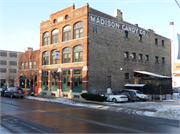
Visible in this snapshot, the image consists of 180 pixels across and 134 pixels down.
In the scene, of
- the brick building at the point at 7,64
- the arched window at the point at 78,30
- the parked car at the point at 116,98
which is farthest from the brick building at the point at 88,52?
the brick building at the point at 7,64

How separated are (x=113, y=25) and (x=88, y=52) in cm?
741

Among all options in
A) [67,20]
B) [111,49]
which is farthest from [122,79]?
[67,20]

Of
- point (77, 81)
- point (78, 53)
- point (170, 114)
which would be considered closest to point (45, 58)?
point (78, 53)

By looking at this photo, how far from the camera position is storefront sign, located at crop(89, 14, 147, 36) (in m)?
28.7

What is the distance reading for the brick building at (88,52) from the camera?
28062 mm

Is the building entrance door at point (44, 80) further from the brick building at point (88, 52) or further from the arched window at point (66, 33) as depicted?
the arched window at point (66, 33)

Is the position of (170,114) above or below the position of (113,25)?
below

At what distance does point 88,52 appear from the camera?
2756cm

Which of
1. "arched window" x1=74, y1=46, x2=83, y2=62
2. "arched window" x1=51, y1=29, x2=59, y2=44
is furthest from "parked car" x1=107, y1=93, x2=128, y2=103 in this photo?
"arched window" x1=51, y1=29, x2=59, y2=44

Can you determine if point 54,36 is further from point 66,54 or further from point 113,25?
point 113,25

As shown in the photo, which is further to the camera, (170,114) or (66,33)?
(66,33)

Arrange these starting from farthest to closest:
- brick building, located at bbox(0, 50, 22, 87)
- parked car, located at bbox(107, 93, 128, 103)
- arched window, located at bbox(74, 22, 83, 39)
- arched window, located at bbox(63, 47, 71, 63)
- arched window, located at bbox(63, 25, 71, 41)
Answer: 1. brick building, located at bbox(0, 50, 22, 87)
2. arched window, located at bbox(63, 25, 71, 41)
3. arched window, located at bbox(63, 47, 71, 63)
4. arched window, located at bbox(74, 22, 83, 39)
5. parked car, located at bbox(107, 93, 128, 103)

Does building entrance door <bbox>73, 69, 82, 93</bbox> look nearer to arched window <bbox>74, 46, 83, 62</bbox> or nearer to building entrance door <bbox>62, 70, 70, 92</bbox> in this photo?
building entrance door <bbox>62, 70, 70, 92</bbox>

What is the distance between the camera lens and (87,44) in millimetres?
27438
